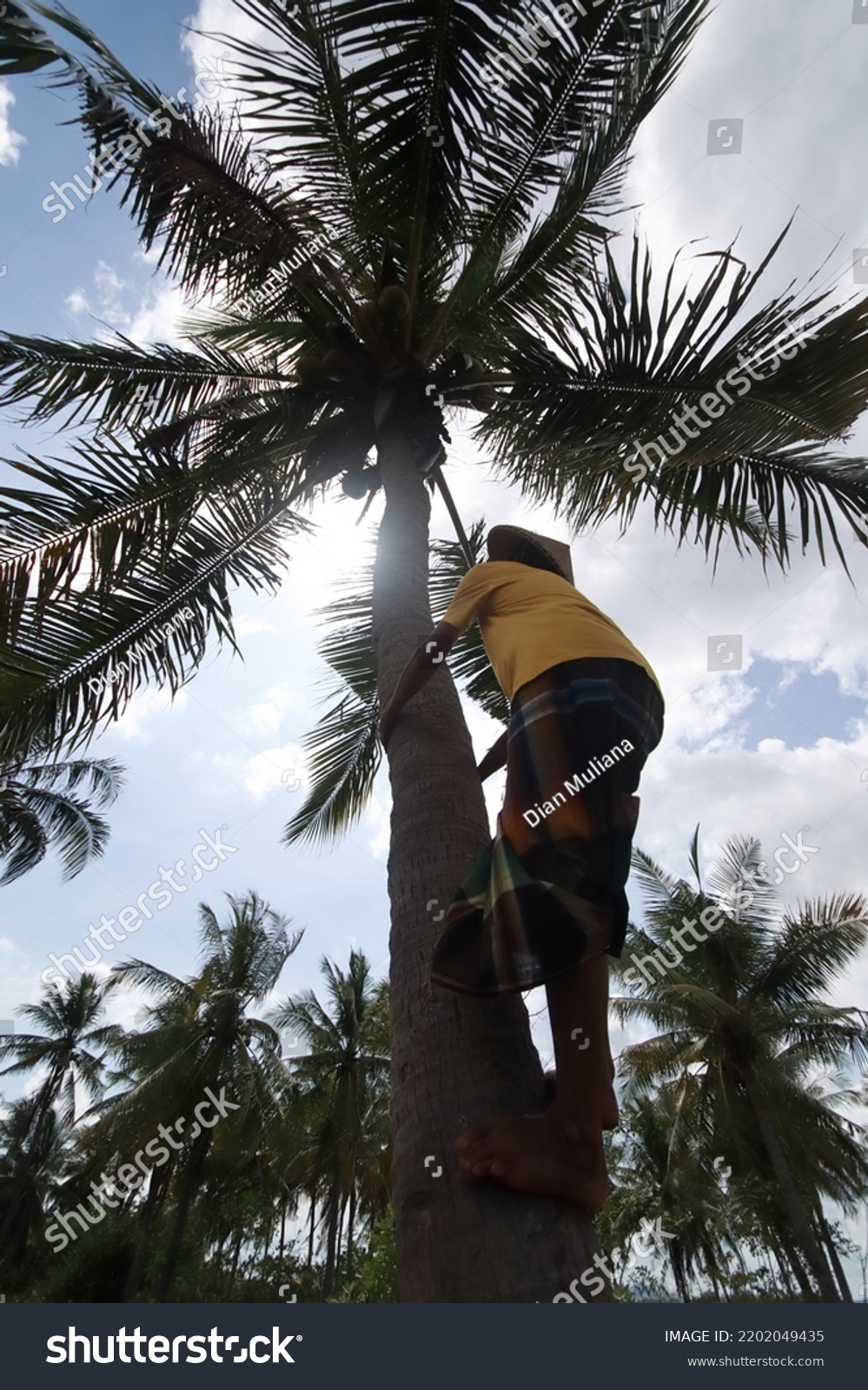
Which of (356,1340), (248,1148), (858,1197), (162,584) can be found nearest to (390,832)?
(356,1340)

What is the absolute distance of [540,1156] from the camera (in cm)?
155

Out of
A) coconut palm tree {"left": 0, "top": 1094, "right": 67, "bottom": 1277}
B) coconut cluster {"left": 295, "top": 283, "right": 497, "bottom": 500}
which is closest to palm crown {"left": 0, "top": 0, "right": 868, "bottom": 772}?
coconut cluster {"left": 295, "top": 283, "right": 497, "bottom": 500}

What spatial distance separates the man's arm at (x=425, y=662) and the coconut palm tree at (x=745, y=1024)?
560 inches

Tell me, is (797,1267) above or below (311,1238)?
below

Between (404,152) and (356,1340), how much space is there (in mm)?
5298

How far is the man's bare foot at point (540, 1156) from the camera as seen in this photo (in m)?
1.52

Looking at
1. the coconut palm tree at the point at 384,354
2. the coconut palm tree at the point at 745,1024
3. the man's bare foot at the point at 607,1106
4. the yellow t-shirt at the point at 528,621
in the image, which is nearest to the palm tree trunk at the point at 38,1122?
the coconut palm tree at the point at 745,1024

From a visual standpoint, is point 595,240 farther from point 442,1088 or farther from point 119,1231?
point 119,1231

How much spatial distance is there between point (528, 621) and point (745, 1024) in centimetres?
1664

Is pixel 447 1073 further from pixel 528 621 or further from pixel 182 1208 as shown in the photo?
pixel 182 1208

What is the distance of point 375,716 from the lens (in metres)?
6.61

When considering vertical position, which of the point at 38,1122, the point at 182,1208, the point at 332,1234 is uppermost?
the point at 38,1122

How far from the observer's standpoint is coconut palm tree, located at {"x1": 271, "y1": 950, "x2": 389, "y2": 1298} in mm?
21156

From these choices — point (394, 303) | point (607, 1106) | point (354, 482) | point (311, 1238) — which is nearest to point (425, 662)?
point (607, 1106)
